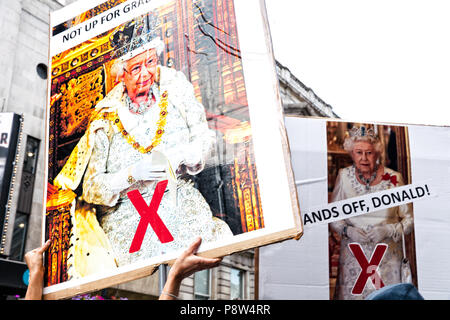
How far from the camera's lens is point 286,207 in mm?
2666

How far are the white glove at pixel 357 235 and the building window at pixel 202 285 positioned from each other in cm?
1571

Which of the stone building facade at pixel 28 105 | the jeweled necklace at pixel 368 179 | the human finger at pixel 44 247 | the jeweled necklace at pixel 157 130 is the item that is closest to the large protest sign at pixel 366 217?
the jeweled necklace at pixel 368 179

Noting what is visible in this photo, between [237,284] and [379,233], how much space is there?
1861cm

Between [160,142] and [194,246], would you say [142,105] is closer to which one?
[160,142]

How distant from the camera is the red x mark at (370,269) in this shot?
20.9 ft

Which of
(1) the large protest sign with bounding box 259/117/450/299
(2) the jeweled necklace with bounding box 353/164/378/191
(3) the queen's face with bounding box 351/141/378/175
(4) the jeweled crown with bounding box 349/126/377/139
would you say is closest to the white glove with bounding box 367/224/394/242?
(1) the large protest sign with bounding box 259/117/450/299

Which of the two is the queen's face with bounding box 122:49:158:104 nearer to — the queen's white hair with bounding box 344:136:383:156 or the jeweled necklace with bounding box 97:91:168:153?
the jeweled necklace with bounding box 97:91:168:153

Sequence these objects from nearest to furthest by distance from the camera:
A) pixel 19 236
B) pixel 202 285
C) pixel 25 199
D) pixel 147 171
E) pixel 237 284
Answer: pixel 147 171 → pixel 19 236 → pixel 25 199 → pixel 202 285 → pixel 237 284

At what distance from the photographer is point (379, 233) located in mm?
6559

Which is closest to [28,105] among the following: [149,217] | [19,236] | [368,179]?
[19,236]

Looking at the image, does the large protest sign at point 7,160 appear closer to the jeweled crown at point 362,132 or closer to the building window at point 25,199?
the building window at point 25,199

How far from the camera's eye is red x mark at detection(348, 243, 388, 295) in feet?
20.9

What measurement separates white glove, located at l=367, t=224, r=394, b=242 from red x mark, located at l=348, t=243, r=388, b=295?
0.30 ft
